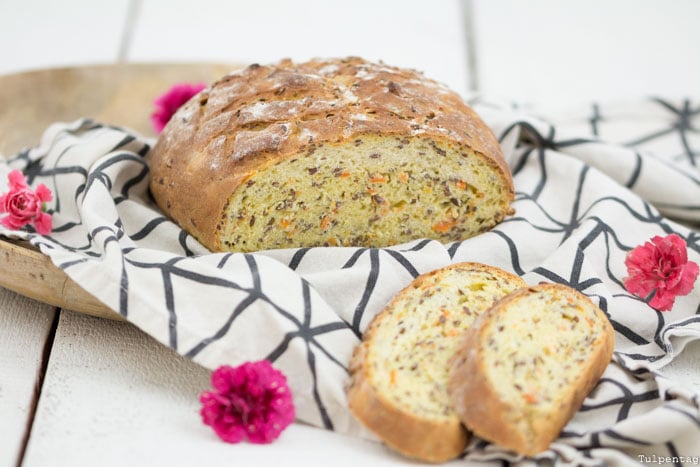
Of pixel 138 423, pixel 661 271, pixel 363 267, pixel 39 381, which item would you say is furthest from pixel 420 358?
pixel 39 381

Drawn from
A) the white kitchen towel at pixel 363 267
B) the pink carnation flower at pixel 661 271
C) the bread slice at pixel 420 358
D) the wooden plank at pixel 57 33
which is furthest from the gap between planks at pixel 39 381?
the wooden plank at pixel 57 33

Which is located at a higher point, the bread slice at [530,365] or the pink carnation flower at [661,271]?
the pink carnation flower at [661,271]

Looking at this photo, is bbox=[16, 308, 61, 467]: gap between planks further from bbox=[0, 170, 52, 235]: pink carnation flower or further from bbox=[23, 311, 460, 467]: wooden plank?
bbox=[0, 170, 52, 235]: pink carnation flower

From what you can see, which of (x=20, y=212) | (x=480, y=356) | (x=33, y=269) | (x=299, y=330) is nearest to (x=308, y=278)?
(x=299, y=330)

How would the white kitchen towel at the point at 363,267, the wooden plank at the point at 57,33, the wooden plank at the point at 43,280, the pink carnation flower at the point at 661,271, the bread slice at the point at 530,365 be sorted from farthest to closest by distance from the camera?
the wooden plank at the point at 57,33 < the pink carnation flower at the point at 661,271 < the wooden plank at the point at 43,280 < the white kitchen towel at the point at 363,267 < the bread slice at the point at 530,365

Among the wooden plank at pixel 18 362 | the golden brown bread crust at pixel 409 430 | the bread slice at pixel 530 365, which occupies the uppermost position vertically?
the bread slice at pixel 530 365

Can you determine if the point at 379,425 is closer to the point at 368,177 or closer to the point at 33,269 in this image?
the point at 368,177

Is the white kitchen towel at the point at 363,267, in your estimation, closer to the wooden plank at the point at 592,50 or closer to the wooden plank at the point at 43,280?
the wooden plank at the point at 43,280
